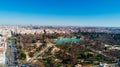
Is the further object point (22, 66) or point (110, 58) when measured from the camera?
point (110, 58)

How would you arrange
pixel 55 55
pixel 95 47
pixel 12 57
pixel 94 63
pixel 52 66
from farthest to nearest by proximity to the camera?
pixel 95 47, pixel 55 55, pixel 12 57, pixel 94 63, pixel 52 66

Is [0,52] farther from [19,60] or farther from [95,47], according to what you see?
[95,47]

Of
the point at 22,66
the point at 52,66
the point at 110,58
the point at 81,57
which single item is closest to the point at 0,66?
the point at 22,66

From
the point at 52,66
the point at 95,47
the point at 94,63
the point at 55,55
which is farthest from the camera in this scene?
the point at 95,47

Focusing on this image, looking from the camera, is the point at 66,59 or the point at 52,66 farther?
the point at 66,59

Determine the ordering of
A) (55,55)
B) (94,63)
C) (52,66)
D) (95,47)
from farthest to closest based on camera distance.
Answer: (95,47) < (55,55) < (94,63) < (52,66)

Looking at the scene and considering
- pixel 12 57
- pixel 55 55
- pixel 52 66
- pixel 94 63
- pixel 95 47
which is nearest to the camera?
pixel 52 66

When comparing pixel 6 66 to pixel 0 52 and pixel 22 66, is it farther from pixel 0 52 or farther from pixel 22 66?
pixel 0 52

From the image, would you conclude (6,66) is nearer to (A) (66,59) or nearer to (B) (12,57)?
(B) (12,57)

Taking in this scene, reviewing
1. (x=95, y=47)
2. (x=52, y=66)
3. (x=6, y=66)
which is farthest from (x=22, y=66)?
(x=95, y=47)
